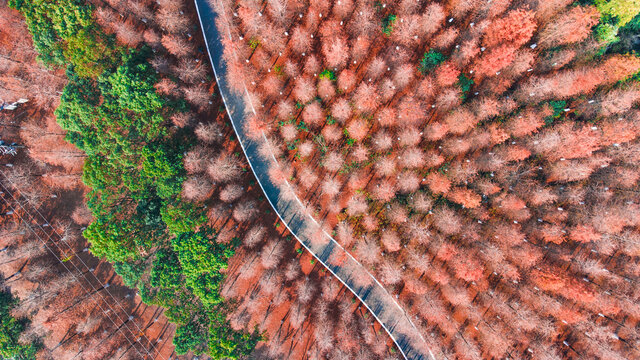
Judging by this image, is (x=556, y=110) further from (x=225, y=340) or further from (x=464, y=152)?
(x=225, y=340)

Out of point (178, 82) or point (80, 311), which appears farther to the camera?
point (80, 311)

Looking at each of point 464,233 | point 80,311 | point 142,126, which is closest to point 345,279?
point 464,233

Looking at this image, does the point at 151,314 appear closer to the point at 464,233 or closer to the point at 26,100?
the point at 26,100

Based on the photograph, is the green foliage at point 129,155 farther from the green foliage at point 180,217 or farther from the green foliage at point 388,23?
the green foliage at point 388,23

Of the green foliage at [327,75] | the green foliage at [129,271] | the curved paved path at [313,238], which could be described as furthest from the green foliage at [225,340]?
the green foliage at [327,75]

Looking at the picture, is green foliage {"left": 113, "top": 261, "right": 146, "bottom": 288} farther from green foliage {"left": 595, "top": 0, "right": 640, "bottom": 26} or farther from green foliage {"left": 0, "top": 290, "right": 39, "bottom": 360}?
green foliage {"left": 595, "top": 0, "right": 640, "bottom": 26}

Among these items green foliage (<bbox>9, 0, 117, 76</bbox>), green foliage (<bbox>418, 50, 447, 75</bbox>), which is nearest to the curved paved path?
green foliage (<bbox>9, 0, 117, 76</bbox>)
